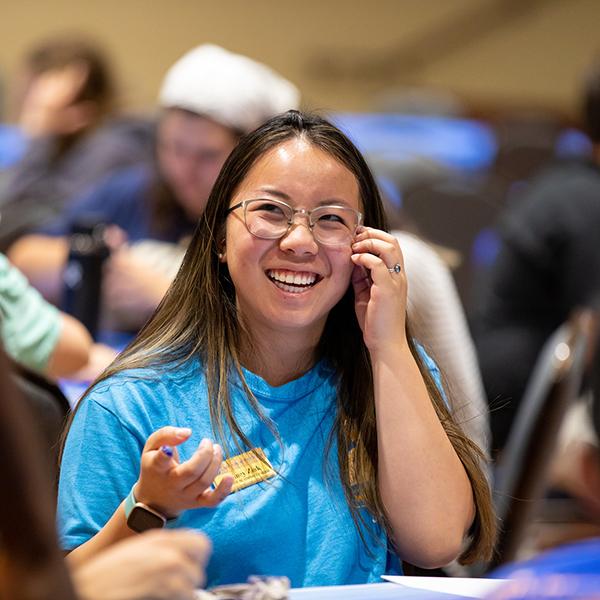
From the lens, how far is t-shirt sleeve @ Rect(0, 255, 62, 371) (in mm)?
2205

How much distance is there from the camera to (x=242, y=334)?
1.75m

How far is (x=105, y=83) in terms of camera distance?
4879mm

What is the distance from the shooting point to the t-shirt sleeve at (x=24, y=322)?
2.21 meters

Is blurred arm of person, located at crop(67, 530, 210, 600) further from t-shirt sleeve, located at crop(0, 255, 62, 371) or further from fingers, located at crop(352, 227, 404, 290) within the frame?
t-shirt sleeve, located at crop(0, 255, 62, 371)

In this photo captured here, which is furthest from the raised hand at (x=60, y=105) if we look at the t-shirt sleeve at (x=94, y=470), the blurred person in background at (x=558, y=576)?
the blurred person in background at (x=558, y=576)

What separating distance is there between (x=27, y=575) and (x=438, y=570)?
1095 millimetres

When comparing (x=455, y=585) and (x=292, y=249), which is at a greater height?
(x=292, y=249)

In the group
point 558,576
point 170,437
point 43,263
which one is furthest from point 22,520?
point 43,263

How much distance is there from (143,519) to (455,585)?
0.38 m

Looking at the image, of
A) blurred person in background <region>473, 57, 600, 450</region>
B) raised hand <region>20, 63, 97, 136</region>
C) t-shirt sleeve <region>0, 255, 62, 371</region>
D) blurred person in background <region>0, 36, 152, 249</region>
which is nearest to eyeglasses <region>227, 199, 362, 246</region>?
t-shirt sleeve <region>0, 255, 62, 371</region>

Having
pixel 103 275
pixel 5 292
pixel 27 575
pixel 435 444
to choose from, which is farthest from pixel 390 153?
pixel 27 575

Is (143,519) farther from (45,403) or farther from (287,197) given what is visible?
(45,403)

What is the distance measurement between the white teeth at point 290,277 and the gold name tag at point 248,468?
24cm

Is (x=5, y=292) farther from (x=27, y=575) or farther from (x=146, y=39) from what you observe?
(x=146, y=39)
